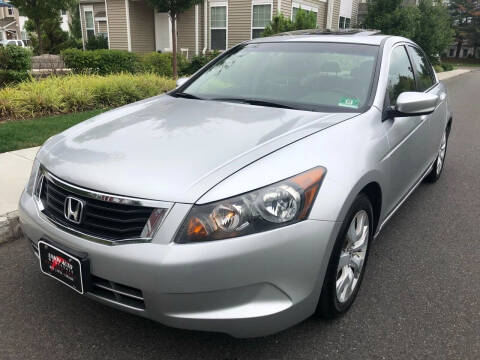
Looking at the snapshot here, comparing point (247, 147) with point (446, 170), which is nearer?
point (247, 147)

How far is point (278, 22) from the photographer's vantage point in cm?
1481

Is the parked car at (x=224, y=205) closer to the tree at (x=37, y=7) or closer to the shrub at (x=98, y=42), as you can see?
the tree at (x=37, y=7)

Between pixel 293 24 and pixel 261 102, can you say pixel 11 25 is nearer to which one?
pixel 293 24

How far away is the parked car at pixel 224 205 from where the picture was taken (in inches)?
73.2

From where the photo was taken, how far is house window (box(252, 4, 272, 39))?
17.7 metres

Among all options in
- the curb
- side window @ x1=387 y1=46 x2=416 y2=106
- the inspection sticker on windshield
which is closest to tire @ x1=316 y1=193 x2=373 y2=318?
the inspection sticker on windshield

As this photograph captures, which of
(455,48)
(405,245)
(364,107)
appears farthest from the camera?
(455,48)

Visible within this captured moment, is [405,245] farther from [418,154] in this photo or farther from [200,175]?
[200,175]

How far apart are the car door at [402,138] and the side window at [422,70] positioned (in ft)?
0.74

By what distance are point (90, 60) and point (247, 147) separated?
1232 cm

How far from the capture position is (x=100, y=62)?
13.1 meters

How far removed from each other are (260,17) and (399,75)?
1575cm

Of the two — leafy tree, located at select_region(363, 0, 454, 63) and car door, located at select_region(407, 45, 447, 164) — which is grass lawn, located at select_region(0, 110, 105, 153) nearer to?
car door, located at select_region(407, 45, 447, 164)

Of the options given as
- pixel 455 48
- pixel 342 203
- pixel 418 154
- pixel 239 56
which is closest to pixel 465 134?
pixel 418 154
